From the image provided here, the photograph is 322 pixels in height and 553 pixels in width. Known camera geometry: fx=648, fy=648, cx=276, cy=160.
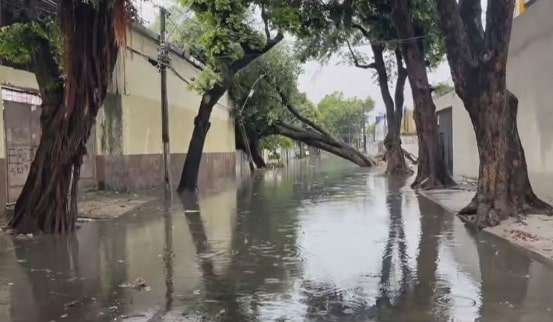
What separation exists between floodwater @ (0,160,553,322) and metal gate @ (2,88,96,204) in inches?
127

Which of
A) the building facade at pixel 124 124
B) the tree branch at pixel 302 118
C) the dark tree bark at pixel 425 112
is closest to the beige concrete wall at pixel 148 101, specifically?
the building facade at pixel 124 124

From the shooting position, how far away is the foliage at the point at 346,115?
105 meters

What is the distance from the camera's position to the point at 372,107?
111 metres

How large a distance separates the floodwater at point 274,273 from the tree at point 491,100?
1050 millimetres

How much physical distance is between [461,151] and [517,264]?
1929 cm

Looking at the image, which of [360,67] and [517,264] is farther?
[360,67]

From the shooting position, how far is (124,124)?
2156 centimetres

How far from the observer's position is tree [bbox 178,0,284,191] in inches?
829

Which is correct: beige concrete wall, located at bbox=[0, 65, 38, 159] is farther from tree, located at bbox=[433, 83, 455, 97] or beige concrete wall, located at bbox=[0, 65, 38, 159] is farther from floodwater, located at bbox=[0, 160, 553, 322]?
tree, located at bbox=[433, 83, 455, 97]

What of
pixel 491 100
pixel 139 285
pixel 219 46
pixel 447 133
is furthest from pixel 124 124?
pixel 447 133

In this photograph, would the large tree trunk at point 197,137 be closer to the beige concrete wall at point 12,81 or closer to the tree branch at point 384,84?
the beige concrete wall at point 12,81

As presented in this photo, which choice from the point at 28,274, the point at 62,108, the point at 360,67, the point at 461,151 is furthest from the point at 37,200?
the point at 360,67

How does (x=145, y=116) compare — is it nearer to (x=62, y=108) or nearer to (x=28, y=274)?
(x=62, y=108)

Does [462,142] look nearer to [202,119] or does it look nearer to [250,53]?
[250,53]
